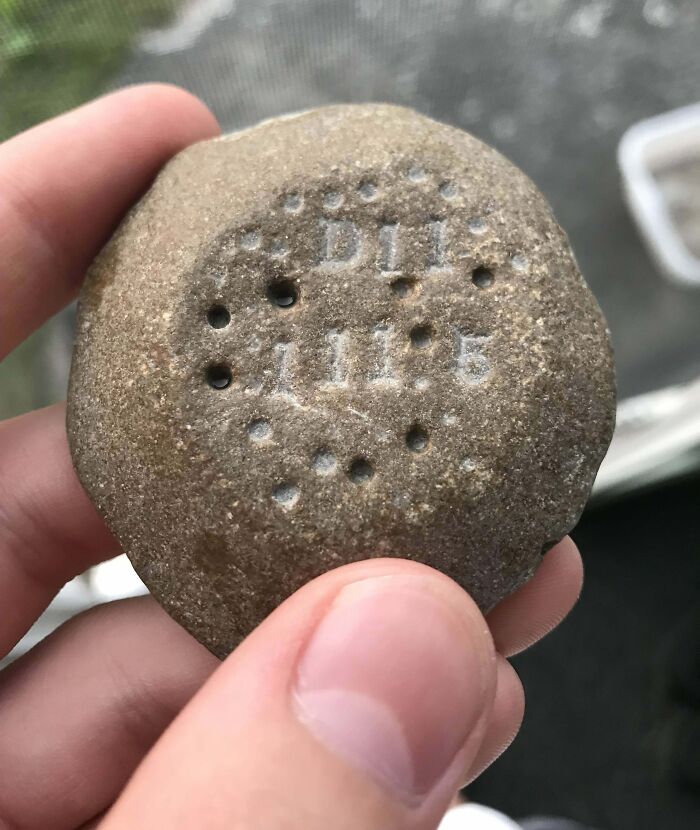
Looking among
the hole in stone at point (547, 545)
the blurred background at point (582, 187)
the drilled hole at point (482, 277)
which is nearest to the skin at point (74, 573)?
the hole in stone at point (547, 545)

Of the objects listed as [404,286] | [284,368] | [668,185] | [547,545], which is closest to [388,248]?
[404,286]

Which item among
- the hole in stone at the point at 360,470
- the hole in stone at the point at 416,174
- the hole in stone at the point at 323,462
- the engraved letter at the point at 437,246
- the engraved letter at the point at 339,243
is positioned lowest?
the hole in stone at the point at 360,470

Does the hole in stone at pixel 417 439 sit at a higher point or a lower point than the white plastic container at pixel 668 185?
higher

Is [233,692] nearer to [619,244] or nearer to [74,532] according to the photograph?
[74,532]

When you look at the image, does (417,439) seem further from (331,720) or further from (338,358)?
(331,720)

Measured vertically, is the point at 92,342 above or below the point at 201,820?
above

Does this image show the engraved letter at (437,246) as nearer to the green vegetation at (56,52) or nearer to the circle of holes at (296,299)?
the circle of holes at (296,299)

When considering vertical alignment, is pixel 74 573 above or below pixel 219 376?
below

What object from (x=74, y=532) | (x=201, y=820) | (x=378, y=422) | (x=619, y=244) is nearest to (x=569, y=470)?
(x=378, y=422)
